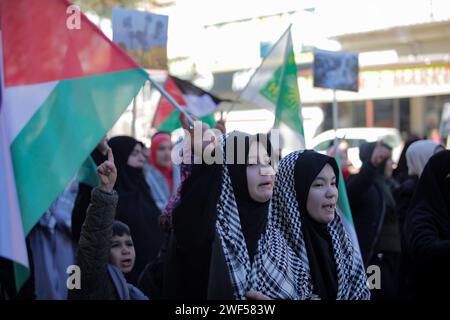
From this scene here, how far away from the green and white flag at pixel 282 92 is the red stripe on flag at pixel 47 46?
5.73 feet

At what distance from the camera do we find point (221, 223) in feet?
11.2

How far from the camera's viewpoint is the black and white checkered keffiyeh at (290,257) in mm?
3289

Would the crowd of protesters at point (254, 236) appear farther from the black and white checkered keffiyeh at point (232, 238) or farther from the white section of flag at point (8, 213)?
the white section of flag at point (8, 213)

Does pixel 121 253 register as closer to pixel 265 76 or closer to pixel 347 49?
pixel 265 76

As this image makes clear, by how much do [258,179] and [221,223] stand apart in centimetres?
29

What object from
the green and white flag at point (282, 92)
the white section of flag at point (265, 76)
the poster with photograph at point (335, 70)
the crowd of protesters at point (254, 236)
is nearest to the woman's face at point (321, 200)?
the crowd of protesters at point (254, 236)

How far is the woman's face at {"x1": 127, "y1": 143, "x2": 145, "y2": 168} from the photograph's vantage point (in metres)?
5.80

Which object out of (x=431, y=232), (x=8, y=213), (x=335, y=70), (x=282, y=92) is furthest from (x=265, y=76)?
(x=8, y=213)

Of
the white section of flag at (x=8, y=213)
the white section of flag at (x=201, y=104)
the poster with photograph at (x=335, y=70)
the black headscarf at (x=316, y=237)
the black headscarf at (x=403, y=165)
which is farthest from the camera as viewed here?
the poster with photograph at (x=335, y=70)

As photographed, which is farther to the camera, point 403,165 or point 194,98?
point 194,98

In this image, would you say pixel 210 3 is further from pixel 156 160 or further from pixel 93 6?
pixel 156 160

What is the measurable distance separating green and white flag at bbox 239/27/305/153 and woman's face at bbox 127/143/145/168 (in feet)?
3.30

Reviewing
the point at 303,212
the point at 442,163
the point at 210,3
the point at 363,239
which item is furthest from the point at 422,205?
the point at 210,3

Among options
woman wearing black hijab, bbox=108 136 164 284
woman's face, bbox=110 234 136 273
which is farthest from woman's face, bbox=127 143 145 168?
woman's face, bbox=110 234 136 273
